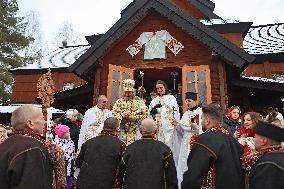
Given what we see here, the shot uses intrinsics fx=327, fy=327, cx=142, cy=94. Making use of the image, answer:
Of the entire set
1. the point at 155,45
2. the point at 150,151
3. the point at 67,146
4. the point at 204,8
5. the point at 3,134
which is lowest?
the point at 67,146

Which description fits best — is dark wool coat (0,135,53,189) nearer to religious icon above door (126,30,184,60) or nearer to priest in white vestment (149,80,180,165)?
priest in white vestment (149,80,180,165)

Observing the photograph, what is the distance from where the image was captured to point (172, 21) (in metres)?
11.4

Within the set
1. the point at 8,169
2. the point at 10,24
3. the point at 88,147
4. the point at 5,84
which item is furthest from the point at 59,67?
the point at 8,169

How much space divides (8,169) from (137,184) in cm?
222

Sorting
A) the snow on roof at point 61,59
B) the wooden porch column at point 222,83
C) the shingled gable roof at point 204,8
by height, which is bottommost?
the wooden porch column at point 222,83

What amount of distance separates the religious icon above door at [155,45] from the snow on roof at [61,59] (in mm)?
11144

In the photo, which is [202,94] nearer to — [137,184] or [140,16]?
[140,16]

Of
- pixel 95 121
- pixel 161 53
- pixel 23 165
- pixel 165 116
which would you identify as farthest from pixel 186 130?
pixel 23 165

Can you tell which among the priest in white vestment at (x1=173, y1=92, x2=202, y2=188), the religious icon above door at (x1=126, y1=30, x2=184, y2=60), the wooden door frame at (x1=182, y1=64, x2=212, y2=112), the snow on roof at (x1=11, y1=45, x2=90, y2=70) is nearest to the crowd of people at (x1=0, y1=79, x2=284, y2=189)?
the priest in white vestment at (x1=173, y1=92, x2=202, y2=188)

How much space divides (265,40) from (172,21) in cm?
1016

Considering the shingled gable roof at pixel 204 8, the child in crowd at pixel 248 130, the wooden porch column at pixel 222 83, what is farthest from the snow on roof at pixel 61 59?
the child in crowd at pixel 248 130

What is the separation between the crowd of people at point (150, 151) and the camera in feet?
11.1

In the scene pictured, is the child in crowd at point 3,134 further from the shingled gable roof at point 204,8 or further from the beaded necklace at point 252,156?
the shingled gable roof at point 204,8

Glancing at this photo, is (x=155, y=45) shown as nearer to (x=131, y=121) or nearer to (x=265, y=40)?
(x=131, y=121)
